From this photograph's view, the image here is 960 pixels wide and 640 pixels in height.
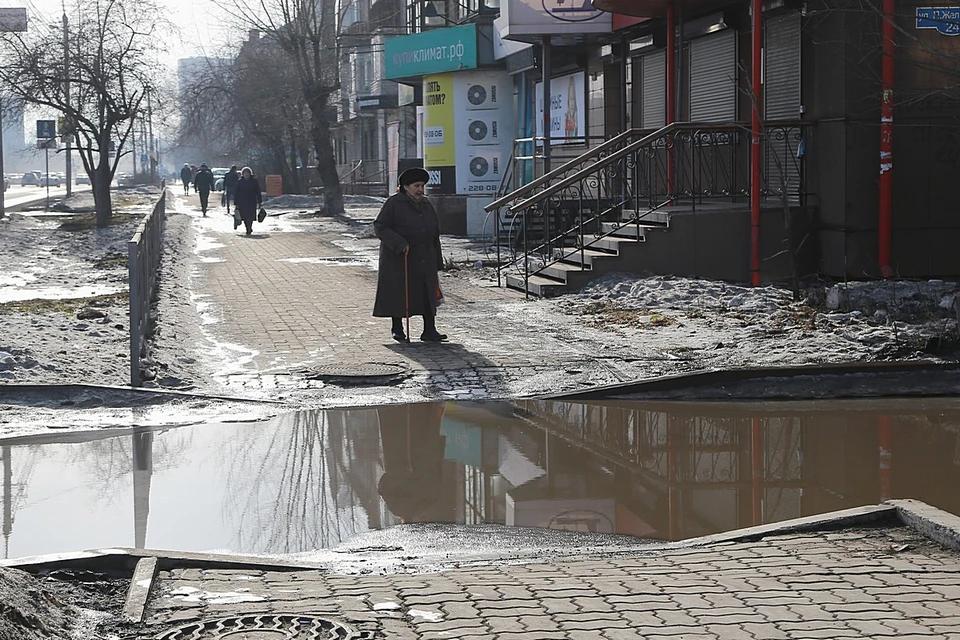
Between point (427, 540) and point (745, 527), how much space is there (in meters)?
1.56

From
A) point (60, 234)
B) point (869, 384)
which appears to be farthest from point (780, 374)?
point (60, 234)

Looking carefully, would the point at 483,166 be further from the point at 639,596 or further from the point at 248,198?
the point at 639,596

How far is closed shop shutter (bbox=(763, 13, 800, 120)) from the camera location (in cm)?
1636

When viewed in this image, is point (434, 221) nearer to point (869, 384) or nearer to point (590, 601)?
point (869, 384)

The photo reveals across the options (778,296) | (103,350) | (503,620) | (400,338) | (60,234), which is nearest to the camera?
(503,620)

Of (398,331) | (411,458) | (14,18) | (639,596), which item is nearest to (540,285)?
(398,331)

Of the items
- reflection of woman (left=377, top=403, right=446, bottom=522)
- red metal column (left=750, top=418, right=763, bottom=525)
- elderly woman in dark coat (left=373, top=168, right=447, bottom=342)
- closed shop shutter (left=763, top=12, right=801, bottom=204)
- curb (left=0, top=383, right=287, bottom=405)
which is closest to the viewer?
red metal column (left=750, top=418, right=763, bottom=525)

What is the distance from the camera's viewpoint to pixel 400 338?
40.0ft

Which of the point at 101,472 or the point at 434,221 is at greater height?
the point at 434,221

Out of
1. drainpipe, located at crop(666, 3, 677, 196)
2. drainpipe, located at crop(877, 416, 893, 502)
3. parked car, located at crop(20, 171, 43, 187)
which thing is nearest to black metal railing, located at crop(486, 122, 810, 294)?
drainpipe, located at crop(666, 3, 677, 196)

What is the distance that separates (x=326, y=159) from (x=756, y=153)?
25900 millimetres

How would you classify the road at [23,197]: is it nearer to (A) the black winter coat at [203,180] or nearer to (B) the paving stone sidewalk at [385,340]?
(A) the black winter coat at [203,180]

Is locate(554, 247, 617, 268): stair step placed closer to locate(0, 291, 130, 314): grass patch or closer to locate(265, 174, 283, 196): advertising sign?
locate(0, 291, 130, 314): grass patch

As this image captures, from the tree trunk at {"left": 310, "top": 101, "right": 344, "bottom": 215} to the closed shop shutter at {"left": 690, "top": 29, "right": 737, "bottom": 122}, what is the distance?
21.2m
